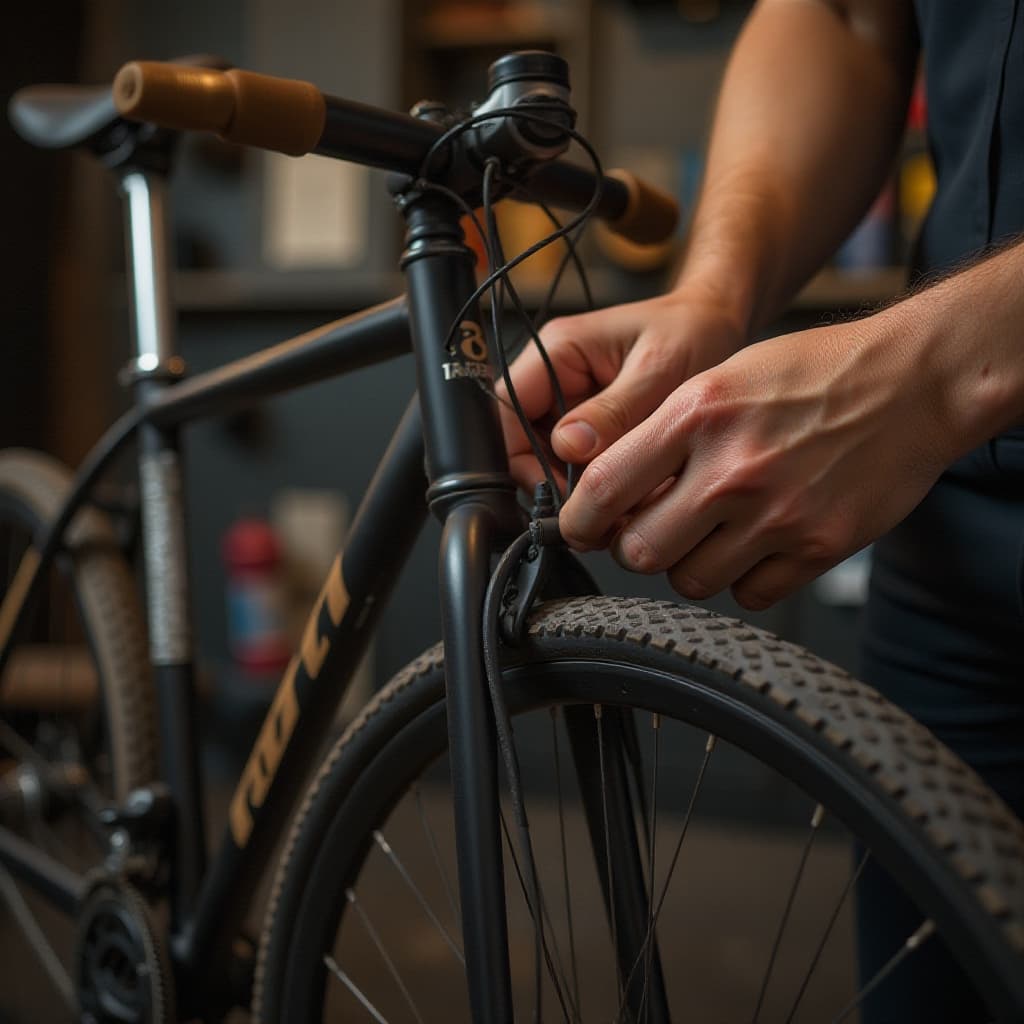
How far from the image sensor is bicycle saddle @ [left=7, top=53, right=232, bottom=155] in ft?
3.05

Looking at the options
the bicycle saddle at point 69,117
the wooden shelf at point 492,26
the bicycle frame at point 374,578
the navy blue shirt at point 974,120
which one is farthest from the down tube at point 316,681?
the wooden shelf at point 492,26

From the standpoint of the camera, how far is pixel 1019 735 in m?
0.60

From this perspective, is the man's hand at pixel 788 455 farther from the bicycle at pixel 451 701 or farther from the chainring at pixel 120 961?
the chainring at pixel 120 961

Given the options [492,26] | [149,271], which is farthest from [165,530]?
[492,26]

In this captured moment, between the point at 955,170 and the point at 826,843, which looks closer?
the point at 955,170

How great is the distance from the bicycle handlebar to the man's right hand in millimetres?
125

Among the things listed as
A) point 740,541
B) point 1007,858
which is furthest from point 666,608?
point 1007,858

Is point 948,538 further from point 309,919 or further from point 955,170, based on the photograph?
point 309,919

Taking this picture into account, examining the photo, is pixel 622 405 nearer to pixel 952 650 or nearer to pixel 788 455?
pixel 788 455

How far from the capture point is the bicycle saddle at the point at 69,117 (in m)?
0.93

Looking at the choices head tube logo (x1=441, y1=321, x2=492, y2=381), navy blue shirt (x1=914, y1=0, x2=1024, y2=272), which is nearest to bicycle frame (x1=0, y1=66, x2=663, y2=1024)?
head tube logo (x1=441, y1=321, x2=492, y2=381)

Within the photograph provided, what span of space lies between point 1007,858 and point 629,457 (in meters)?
0.21

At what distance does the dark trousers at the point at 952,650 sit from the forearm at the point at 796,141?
6.8 inches

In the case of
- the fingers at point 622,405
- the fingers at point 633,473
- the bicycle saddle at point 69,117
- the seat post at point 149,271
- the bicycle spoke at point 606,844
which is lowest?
the bicycle spoke at point 606,844
